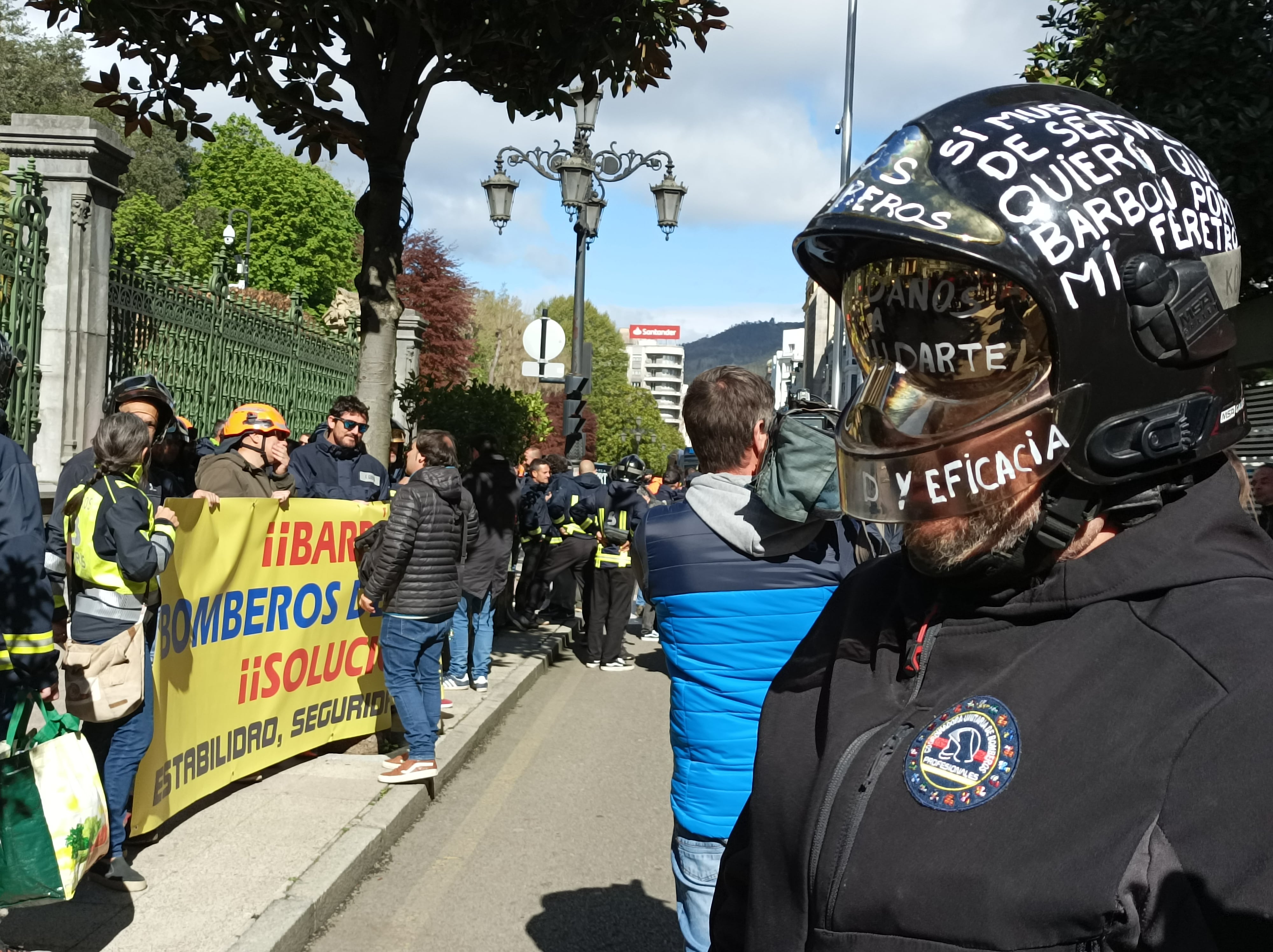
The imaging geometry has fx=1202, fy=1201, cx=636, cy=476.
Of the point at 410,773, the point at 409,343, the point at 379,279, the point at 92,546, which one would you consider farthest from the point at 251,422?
the point at 409,343

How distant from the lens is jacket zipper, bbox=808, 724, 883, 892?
1.34 m

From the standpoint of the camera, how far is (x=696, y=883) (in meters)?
3.35

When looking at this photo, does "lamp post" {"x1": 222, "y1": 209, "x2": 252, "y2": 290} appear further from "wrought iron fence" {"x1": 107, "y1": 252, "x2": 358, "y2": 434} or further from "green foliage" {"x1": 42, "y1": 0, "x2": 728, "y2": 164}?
"green foliage" {"x1": 42, "y1": 0, "x2": 728, "y2": 164}

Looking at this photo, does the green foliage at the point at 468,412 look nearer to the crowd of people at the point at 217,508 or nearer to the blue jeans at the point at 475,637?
the crowd of people at the point at 217,508

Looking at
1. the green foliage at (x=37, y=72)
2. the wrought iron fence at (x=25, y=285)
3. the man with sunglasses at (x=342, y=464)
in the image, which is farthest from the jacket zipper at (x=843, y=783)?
the green foliage at (x=37, y=72)

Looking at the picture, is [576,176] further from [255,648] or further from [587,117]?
[255,648]

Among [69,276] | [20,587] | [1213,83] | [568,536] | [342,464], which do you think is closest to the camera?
[20,587]

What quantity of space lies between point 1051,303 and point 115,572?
4.23 metres

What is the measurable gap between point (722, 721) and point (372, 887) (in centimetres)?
269

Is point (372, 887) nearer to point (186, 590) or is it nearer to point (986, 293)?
point (186, 590)

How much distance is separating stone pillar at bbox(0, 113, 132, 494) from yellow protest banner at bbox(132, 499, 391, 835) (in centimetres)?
212

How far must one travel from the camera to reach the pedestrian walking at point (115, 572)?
467 centimetres

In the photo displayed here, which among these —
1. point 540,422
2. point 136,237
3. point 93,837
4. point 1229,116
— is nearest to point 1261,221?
point 1229,116

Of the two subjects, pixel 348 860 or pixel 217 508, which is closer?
pixel 348 860
